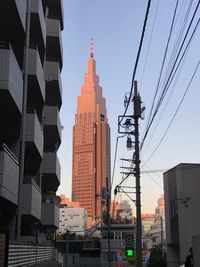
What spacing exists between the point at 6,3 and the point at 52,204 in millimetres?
15962

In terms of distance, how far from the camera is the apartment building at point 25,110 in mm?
16578

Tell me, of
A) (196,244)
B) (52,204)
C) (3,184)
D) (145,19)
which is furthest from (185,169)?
(145,19)

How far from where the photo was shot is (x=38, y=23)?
22828mm

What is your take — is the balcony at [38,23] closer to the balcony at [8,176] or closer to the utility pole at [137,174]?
the utility pole at [137,174]

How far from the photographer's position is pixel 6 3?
16.2 m

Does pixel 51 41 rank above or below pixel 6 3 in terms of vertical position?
above

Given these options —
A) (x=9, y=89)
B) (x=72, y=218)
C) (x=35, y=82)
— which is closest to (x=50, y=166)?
(x=35, y=82)

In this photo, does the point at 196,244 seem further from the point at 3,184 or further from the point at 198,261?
the point at 3,184

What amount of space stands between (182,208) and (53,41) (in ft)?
57.9

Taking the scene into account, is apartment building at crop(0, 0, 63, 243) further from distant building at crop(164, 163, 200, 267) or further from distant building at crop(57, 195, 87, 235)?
distant building at crop(57, 195, 87, 235)

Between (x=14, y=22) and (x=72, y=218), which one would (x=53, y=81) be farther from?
(x=72, y=218)

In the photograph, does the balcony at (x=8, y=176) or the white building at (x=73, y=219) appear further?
the white building at (x=73, y=219)

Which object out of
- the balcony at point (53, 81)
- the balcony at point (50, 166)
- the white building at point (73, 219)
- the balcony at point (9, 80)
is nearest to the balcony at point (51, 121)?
the balcony at point (53, 81)

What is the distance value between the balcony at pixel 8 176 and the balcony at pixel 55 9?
15.4m
